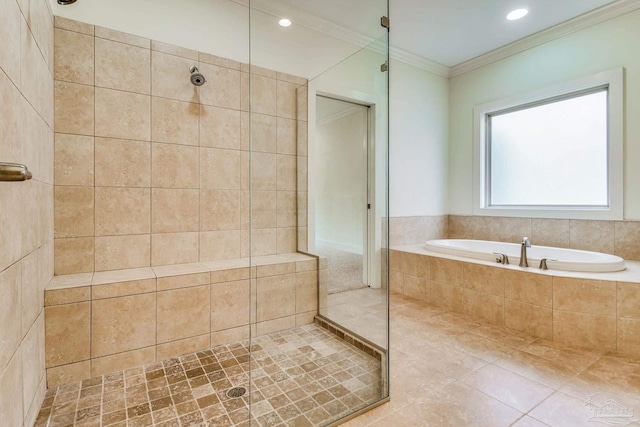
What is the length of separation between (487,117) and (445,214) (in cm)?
130

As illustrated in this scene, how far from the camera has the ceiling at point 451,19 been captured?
2484mm

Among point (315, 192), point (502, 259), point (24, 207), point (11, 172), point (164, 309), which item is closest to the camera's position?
point (11, 172)

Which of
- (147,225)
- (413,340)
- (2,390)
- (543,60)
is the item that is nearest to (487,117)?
(543,60)

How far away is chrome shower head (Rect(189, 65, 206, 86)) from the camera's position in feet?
7.30

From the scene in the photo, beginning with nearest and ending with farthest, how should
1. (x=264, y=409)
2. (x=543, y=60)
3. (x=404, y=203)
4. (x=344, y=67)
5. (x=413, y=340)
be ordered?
(x=264, y=409) → (x=413, y=340) → (x=344, y=67) → (x=543, y=60) → (x=404, y=203)

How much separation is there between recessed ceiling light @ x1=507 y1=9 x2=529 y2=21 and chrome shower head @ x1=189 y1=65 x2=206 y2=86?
9.29 feet

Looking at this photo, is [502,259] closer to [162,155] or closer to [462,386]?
[462,386]

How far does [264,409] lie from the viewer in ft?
4.82

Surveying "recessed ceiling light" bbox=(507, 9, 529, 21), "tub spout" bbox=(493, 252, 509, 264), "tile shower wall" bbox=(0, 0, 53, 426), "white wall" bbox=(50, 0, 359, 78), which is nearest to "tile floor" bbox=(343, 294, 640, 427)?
"tub spout" bbox=(493, 252, 509, 264)

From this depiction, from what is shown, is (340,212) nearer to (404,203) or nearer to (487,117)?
(404,203)

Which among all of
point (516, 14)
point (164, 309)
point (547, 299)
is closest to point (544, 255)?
point (547, 299)

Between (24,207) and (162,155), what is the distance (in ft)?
3.30

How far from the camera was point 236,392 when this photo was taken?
162 cm

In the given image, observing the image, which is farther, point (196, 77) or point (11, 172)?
point (196, 77)
